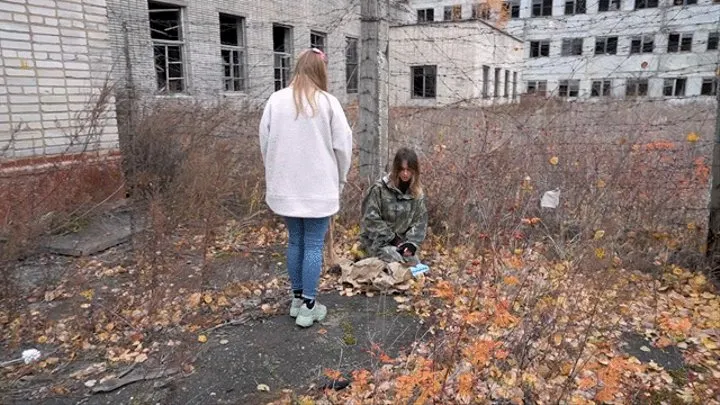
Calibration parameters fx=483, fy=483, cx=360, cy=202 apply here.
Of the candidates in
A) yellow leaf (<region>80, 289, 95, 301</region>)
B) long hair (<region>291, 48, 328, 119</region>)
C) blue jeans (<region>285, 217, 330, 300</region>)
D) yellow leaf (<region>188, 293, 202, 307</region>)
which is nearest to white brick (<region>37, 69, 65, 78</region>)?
yellow leaf (<region>80, 289, 95, 301</region>)

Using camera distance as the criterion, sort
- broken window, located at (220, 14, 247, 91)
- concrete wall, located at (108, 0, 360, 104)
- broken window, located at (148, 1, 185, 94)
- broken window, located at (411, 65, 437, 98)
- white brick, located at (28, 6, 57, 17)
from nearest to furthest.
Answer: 1. white brick, located at (28, 6, 57, 17)
2. broken window, located at (411, 65, 437, 98)
3. concrete wall, located at (108, 0, 360, 104)
4. broken window, located at (148, 1, 185, 94)
5. broken window, located at (220, 14, 247, 91)

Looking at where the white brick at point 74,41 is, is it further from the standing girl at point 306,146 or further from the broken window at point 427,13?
the broken window at point 427,13

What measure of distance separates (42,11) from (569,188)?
224 inches

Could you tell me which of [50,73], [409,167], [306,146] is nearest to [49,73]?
[50,73]

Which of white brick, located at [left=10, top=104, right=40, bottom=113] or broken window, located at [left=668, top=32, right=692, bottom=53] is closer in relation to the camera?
broken window, located at [left=668, top=32, right=692, bottom=53]

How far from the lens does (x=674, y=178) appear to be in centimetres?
447

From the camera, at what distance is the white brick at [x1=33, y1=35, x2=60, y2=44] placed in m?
4.98

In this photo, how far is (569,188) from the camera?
15.8 feet

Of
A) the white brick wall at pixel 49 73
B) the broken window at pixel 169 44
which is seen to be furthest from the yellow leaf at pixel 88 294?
the broken window at pixel 169 44

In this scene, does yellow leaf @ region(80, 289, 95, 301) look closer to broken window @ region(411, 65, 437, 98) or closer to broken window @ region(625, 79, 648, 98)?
broken window @ region(411, 65, 437, 98)

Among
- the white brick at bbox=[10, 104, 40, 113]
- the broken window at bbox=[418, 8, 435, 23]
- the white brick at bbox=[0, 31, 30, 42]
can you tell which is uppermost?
the broken window at bbox=[418, 8, 435, 23]

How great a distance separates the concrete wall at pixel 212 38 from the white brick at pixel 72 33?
1781mm

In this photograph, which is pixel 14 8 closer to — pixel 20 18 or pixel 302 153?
pixel 20 18

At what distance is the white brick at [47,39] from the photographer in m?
4.98
